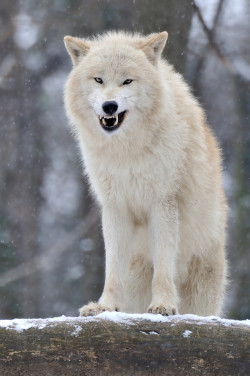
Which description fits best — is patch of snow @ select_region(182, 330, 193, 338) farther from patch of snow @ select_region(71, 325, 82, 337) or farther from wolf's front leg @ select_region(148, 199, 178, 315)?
wolf's front leg @ select_region(148, 199, 178, 315)

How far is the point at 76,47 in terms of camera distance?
5.44 metres

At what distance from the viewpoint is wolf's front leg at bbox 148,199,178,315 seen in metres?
→ 5.12

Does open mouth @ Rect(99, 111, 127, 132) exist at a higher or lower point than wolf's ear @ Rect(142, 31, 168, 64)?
lower

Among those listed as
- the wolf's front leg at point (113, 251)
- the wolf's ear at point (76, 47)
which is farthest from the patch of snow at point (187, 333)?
the wolf's ear at point (76, 47)

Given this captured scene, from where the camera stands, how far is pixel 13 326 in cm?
414

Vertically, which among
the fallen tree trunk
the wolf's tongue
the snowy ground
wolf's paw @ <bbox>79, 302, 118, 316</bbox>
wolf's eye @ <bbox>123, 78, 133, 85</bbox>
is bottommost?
the fallen tree trunk

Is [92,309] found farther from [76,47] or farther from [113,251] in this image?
[76,47]

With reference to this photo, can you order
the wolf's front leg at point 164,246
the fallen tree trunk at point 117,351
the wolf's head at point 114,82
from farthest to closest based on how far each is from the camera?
the wolf's front leg at point 164,246
the wolf's head at point 114,82
the fallen tree trunk at point 117,351

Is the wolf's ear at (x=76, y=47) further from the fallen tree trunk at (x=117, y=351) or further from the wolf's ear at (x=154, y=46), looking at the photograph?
the fallen tree trunk at (x=117, y=351)

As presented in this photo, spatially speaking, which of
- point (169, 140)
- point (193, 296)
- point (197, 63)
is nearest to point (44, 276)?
point (197, 63)

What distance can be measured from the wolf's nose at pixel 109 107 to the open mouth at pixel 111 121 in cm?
8

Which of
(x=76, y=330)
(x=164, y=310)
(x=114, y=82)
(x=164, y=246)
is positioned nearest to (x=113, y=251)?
(x=164, y=246)

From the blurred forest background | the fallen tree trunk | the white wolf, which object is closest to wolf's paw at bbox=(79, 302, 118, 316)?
the white wolf

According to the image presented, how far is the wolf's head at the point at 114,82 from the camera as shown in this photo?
5.02 metres
